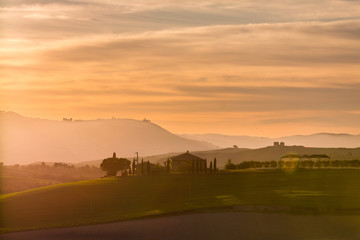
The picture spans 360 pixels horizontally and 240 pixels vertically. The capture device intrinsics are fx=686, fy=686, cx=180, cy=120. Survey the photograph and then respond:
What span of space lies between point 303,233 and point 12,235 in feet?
84.3

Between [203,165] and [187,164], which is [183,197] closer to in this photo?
[203,165]

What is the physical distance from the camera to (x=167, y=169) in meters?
129

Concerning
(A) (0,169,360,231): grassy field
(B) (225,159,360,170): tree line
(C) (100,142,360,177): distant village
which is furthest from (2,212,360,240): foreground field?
(B) (225,159,360,170): tree line

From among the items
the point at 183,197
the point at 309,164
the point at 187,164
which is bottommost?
the point at 183,197

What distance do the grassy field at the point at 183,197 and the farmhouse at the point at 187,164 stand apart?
10407 millimetres

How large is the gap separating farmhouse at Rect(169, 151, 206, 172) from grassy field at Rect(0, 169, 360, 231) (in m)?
10.4

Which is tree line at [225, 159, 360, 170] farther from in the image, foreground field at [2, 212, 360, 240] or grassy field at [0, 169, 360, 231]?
foreground field at [2, 212, 360, 240]

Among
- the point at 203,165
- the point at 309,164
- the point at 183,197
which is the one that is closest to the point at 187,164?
the point at 203,165

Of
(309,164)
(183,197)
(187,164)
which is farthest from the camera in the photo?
(187,164)

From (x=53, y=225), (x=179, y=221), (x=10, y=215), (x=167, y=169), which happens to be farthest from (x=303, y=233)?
(x=167, y=169)

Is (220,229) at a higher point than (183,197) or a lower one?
lower

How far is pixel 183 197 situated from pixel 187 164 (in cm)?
5739

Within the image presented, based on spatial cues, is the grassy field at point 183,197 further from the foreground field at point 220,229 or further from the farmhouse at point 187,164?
the farmhouse at point 187,164

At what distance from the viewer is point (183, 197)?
81.4 m
